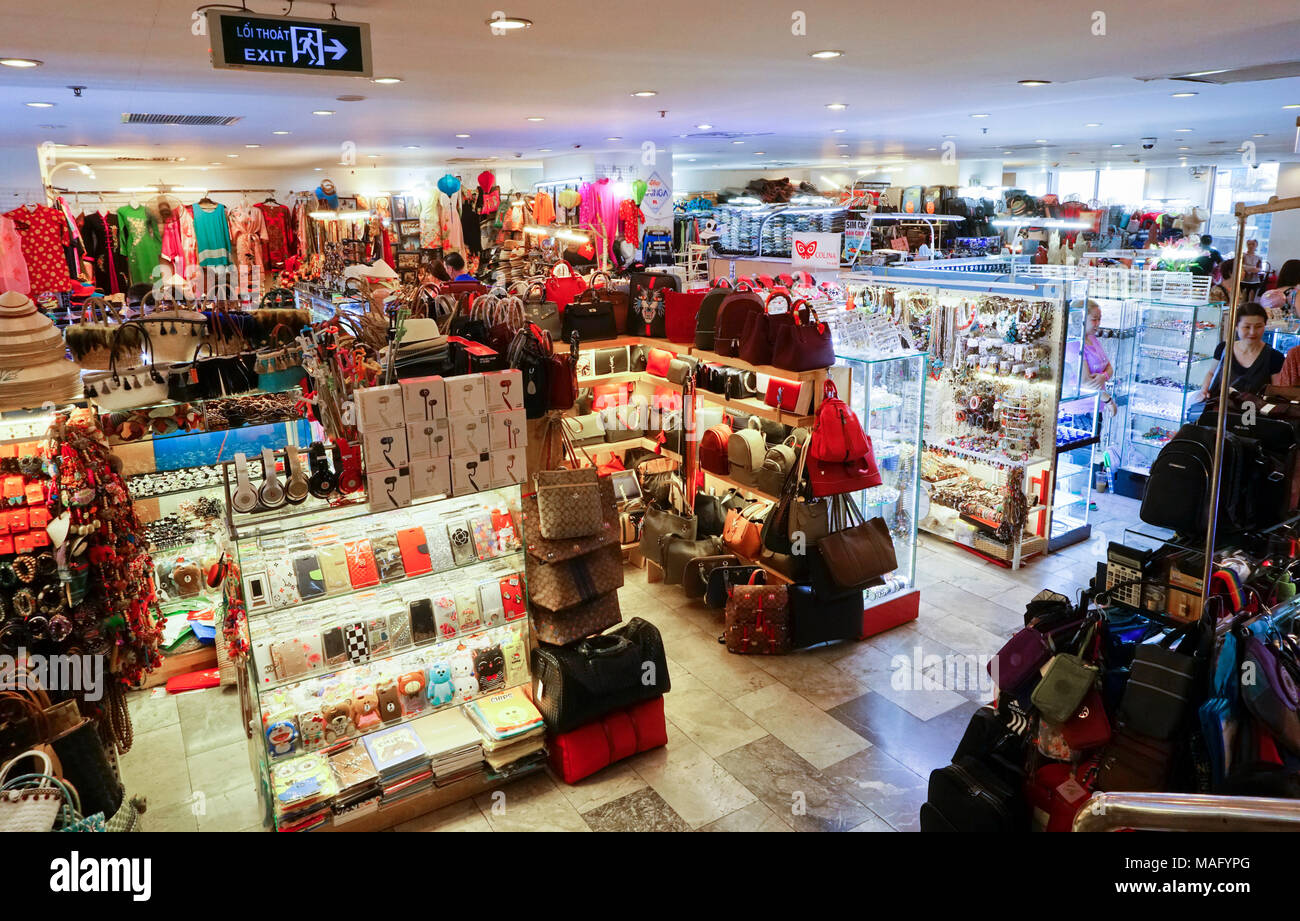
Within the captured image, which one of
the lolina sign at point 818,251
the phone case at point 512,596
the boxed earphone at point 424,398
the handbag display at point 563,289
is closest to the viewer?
the boxed earphone at point 424,398

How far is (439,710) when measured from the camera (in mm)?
4121

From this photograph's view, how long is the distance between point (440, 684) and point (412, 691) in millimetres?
140

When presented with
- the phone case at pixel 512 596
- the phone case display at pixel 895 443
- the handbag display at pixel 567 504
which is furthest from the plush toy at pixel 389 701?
the phone case display at pixel 895 443

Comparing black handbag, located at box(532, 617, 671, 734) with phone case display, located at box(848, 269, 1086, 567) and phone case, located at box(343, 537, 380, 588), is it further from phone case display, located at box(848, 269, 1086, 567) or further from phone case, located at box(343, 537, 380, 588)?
phone case display, located at box(848, 269, 1086, 567)

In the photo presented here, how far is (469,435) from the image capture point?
3.73 metres

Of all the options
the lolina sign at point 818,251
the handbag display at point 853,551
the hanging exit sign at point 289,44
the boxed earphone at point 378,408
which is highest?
the hanging exit sign at point 289,44

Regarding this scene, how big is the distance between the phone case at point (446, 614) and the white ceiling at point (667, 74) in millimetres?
2470

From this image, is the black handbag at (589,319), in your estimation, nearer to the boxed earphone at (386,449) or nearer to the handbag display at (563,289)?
the handbag display at (563,289)

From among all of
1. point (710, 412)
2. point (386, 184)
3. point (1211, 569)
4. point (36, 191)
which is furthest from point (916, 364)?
point (386, 184)

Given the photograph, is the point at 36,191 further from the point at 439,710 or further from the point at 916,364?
the point at 916,364

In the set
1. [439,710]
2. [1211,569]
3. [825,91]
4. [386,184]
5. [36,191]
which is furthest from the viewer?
[386,184]

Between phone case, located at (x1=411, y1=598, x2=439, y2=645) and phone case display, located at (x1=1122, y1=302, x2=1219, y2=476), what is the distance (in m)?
6.29

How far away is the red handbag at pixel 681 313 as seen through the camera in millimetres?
5637

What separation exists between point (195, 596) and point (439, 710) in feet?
7.18
